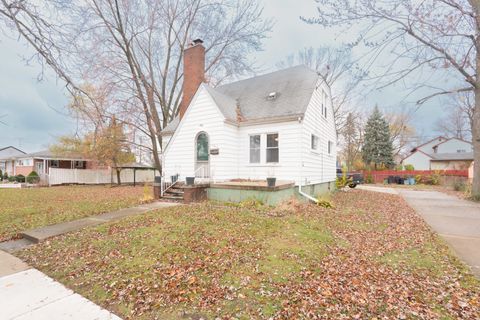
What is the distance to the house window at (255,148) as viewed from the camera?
11483mm

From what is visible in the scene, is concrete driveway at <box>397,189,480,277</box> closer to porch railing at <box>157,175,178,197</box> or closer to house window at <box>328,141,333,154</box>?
house window at <box>328,141,333,154</box>

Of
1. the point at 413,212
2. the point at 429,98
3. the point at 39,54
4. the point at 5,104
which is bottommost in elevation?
the point at 413,212

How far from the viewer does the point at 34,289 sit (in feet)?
11.4

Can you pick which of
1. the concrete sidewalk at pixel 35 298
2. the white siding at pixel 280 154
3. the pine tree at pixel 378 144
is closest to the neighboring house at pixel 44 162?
the white siding at pixel 280 154

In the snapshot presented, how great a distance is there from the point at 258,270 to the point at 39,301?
122 inches

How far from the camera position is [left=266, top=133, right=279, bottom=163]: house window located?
36.1ft

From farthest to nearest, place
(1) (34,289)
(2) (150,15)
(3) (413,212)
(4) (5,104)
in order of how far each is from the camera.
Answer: (2) (150,15), (3) (413,212), (4) (5,104), (1) (34,289)

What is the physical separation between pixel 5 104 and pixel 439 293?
9119mm

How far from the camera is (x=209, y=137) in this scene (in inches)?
445

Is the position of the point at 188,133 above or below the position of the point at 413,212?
above

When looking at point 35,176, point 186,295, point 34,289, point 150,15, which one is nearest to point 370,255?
point 186,295

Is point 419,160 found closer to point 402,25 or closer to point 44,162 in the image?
point 402,25

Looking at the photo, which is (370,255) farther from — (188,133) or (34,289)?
(188,133)

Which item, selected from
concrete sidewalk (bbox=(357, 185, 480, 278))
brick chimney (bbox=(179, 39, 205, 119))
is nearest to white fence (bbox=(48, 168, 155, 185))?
brick chimney (bbox=(179, 39, 205, 119))
